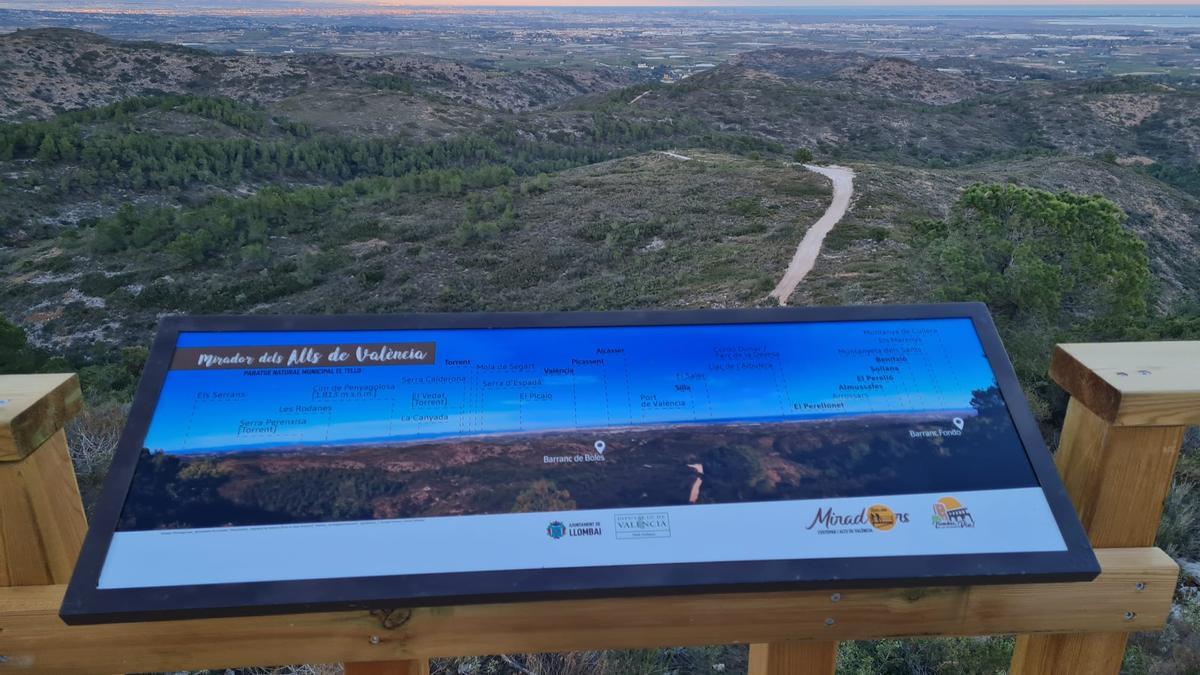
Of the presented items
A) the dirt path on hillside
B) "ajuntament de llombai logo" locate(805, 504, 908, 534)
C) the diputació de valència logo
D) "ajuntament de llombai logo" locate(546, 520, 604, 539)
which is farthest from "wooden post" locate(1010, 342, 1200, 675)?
"ajuntament de llombai logo" locate(546, 520, 604, 539)

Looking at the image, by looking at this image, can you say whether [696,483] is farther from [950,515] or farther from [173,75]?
[173,75]

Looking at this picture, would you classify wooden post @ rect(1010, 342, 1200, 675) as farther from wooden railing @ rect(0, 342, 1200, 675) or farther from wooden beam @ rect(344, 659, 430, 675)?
wooden beam @ rect(344, 659, 430, 675)

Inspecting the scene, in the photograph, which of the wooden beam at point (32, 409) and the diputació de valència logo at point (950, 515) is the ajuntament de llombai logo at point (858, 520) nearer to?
the diputació de valència logo at point (950, 515)

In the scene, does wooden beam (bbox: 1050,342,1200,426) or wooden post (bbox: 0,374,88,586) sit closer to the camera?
wooden post (bbox: 0,374,88,586)

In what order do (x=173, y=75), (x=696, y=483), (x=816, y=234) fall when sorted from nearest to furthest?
1. (x=696, y=483)
2. (x=816, y=234)
3. (x=173, y=75)

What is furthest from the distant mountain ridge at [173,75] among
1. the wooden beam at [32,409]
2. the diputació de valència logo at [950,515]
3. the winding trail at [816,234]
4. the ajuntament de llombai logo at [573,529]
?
the diputació de valència logo at [950,515]

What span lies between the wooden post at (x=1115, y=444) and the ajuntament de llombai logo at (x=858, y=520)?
0.56 m

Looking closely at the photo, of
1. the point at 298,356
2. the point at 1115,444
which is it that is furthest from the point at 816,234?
the point at 298,356

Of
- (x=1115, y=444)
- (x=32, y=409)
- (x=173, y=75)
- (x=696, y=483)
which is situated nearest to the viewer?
(x=32, y=409)

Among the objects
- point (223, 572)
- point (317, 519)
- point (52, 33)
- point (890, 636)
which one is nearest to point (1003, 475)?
point (890, 636)

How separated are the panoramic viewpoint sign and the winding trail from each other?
1453cm

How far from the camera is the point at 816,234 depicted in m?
22.0

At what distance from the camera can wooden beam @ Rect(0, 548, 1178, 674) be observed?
64.3 inches

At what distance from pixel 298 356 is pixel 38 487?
2.03ft
